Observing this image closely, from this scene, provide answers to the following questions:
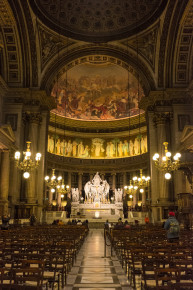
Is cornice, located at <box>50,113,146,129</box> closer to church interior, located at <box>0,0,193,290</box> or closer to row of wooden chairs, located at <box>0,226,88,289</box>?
church interior, located at <box>0,0,193,290</box>

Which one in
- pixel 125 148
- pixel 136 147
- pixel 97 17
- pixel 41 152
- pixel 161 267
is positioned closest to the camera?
pixel 161 267

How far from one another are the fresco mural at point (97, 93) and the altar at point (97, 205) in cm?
1105

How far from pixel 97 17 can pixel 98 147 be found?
18.8 meters

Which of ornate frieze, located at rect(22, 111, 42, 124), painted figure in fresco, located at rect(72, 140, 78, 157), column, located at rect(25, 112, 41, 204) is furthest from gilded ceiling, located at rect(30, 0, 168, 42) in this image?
painted figure in fresco, located at rect(72, 140, 78, 157)

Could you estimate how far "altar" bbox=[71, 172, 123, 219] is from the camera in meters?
31.7

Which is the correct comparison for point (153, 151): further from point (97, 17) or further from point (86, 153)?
point (86, 153)

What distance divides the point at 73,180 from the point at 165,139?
18803 millimetres

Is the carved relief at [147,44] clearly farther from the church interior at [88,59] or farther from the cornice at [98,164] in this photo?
the cornice at [98,164]

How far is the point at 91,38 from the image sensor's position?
2969 cm

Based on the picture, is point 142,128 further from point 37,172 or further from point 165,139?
point 37,172

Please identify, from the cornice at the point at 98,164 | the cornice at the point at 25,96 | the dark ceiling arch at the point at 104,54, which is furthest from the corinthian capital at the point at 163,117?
the cornice at the point at 98,164

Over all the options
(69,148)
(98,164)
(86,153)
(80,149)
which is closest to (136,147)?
(98,164)

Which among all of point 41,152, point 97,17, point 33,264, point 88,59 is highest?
point 97,17

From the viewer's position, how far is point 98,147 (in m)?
42.8
